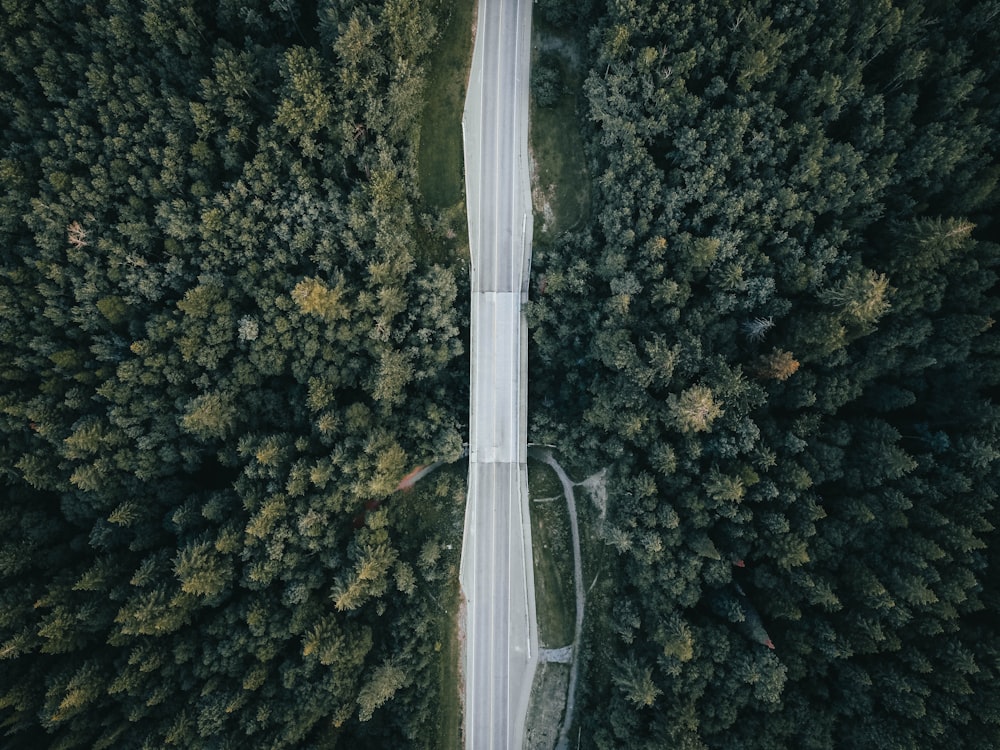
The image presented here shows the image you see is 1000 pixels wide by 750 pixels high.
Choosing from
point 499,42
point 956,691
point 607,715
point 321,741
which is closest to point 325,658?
point 321,741

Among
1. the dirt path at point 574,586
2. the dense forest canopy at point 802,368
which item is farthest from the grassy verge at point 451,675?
the dense forest canopy at point 802,368

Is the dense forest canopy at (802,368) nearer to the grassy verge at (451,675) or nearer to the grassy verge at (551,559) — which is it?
the grassy verge at (551,559)

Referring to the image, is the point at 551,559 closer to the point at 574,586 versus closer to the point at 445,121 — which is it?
the point at 574,586

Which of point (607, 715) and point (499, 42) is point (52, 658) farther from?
point (499, 42)

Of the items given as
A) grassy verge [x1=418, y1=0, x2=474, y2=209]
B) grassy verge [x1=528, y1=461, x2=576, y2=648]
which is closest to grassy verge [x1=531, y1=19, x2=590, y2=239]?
grassy verge [x1=418, y1=0, x2=474, y2=209]

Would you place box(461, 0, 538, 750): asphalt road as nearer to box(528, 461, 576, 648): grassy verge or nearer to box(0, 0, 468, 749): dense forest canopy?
box(528, 461, 576, 648): grassy verge
